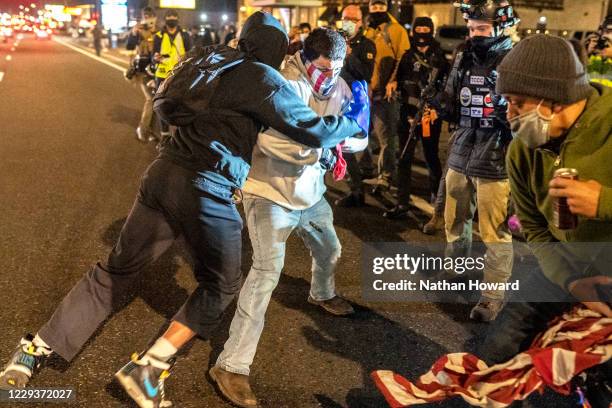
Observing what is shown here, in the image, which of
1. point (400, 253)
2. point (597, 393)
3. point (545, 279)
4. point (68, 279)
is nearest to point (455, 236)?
point (400, 253)

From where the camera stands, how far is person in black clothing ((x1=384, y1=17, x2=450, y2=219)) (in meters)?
6.20

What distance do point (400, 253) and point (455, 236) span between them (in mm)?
984

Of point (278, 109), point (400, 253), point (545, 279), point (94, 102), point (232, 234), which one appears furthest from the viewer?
point (94, 102)

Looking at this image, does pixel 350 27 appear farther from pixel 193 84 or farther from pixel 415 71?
pixel 193 84

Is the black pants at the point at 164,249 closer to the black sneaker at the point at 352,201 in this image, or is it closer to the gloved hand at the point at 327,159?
the gloved hand at the point at 327,159

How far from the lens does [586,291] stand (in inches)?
93.3

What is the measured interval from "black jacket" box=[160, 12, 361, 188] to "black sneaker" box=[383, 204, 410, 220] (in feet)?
10.7

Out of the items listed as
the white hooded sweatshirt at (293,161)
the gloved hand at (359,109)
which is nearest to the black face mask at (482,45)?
the gloved hand at (359,109)

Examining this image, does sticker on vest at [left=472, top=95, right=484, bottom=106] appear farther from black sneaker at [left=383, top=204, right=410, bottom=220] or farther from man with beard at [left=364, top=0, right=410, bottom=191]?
man with beard at [left=364, top=0, right=410, bottom=191]

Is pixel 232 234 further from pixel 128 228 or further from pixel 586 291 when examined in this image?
pixel 586 291

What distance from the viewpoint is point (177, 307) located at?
4297 millimetres

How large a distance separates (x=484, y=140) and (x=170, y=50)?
6370mm

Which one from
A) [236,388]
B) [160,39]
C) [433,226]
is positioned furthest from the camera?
[160,39]

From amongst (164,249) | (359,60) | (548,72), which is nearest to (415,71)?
(359,60)
